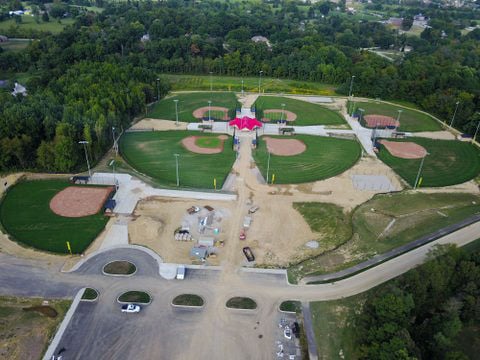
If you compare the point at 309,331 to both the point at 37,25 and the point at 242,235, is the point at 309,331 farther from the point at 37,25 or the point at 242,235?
the point at 37,25

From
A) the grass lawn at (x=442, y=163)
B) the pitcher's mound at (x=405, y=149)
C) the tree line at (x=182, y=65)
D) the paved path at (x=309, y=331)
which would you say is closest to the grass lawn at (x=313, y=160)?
the pitcher's mound at (x=405, y=149)

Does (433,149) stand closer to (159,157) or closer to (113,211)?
(159,157)

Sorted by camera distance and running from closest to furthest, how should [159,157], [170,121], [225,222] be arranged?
1. [225,222]
2. [159,157]
3. [170,121]

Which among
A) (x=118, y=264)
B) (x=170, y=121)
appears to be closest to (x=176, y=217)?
(x=118, y=264)

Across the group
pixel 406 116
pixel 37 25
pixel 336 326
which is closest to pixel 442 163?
pixel 406 116

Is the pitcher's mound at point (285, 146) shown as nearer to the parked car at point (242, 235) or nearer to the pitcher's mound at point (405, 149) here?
the pitcher's mound at point (405, 149)

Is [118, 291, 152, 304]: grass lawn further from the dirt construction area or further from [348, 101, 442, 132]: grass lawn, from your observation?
[348, 101, 442, 132]: grass lawn
